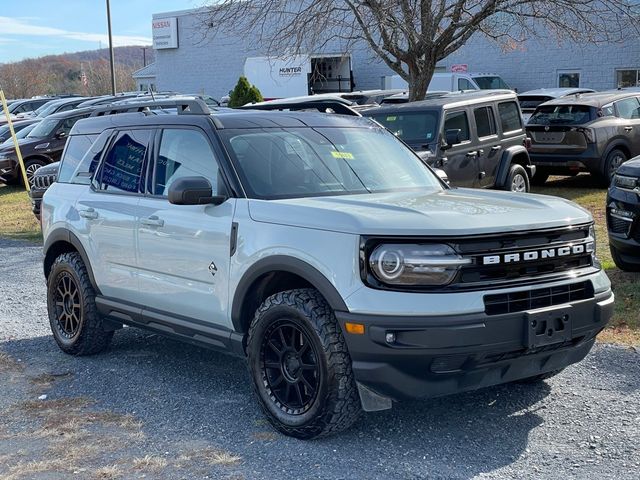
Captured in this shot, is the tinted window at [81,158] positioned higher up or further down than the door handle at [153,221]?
higher up

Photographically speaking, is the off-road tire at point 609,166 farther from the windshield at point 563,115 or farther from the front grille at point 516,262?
the front grille at point 516,262

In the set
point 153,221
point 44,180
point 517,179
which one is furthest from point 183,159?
point 517,179

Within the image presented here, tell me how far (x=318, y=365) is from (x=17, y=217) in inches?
518

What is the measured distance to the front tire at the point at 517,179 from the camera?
1253cm

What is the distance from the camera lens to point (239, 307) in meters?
5.09

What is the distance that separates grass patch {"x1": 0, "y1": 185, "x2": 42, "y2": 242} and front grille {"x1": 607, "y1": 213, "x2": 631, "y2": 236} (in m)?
8.99

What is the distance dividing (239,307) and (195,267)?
19.1 inches

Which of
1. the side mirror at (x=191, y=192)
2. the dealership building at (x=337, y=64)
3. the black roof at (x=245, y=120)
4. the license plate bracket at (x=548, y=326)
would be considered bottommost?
the license plate bracket at (x=548, y=326)

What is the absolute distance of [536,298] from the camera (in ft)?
14.8

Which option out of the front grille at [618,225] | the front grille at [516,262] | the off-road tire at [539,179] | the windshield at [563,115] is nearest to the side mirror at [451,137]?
the front grille at [618,225]

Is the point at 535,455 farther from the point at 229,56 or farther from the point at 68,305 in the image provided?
the point at 229,56

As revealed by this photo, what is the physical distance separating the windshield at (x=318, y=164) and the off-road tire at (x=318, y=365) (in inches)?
30.3

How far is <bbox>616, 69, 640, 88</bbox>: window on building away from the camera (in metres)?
27.4

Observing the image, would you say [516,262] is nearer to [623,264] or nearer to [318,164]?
[318,164]
